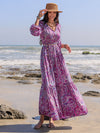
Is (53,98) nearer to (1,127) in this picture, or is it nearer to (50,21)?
(1,127)

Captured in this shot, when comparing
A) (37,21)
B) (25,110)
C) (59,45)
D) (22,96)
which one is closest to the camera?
(37,21)

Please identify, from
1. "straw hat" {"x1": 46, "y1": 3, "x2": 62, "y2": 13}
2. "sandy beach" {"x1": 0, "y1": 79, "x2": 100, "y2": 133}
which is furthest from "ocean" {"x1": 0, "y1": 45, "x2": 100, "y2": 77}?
"straw hat" {"x1": 46, "y1": 3, "x2": 62, "y2": 13}

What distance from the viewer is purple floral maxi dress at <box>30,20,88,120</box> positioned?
3.83 meters

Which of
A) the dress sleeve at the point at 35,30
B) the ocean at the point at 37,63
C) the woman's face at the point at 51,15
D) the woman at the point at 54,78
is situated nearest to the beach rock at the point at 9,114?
the woman at the point at 54,78

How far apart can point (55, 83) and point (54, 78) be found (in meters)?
0.08

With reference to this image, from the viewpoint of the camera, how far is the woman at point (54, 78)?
384 centimetres

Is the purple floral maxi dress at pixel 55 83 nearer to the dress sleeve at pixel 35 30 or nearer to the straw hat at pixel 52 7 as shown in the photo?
the dress sleeve at pixel 35 30

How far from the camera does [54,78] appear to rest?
3.95 meters

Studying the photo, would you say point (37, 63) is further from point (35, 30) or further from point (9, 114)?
point (35, 30)

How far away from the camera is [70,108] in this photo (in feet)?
13.0

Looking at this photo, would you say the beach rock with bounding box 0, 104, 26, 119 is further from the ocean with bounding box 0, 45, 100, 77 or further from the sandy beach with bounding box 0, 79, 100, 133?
the ocean with bounding box 0, 45, 100, 77

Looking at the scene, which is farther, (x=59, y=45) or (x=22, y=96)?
(x=22, y=96)

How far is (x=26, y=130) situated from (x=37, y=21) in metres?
1.56

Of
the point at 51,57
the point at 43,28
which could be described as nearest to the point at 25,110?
the point at 51,57
